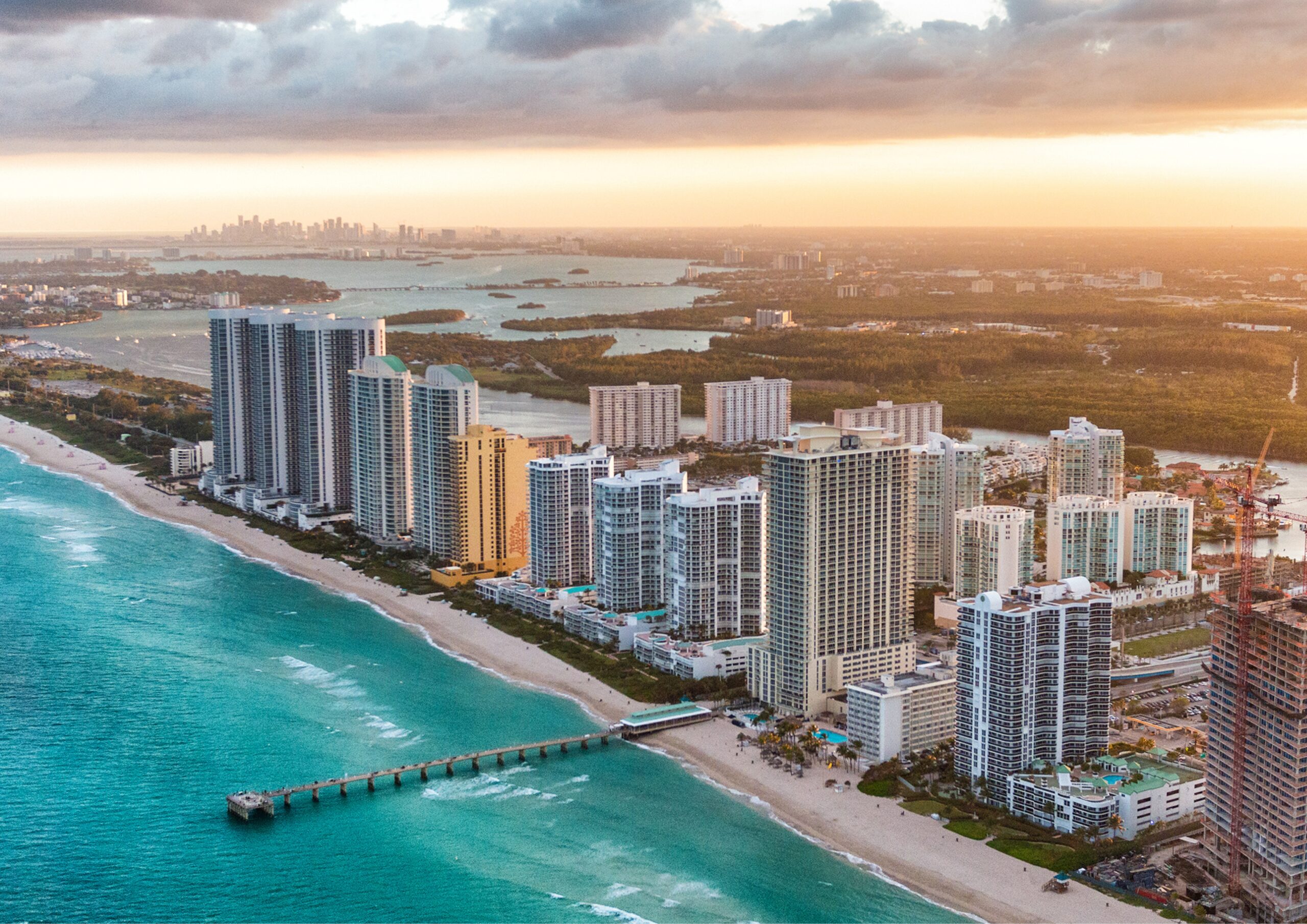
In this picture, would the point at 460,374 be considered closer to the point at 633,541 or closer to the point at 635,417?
the point at 633,541

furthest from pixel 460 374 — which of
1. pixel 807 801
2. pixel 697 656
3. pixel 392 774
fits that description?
pixel 807 801

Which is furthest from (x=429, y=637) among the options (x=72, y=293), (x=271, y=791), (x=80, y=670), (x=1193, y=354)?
(x=72, y=293)

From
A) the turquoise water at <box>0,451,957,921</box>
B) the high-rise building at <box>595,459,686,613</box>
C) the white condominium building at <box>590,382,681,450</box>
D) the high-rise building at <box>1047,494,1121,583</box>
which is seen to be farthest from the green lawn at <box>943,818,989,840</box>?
the white condominium building at <box>590,382,681,450</box>

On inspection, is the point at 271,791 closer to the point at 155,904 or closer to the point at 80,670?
the point at 155,904

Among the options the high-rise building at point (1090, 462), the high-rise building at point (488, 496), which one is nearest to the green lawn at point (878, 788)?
the high-rise building at point (488, 496)

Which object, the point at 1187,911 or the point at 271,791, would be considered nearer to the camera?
the point at 1187,911

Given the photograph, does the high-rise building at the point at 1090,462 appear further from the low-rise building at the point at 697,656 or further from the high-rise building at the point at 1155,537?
the low-rise building at the point at 697,656

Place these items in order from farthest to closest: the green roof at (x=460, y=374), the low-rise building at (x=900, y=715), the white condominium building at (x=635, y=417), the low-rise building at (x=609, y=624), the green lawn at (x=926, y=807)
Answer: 1. the white condominium building at (x=635, y=417)
2. the green roof at (x=460, y=374)
3. the low-rise building at (x=609, y=624)
4. the low-rise building at (x=900, y=715)
5. the green lawn at (x=926, y=807)
